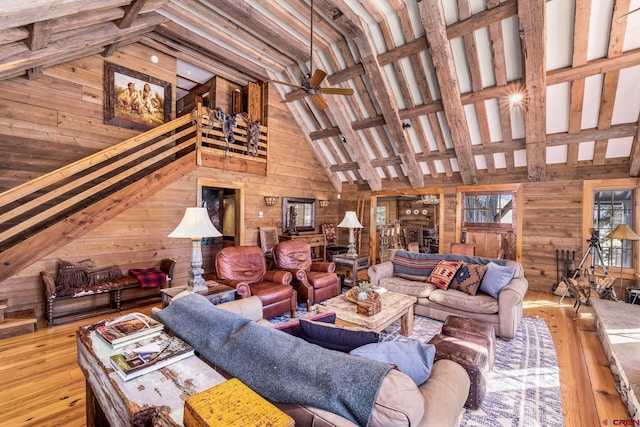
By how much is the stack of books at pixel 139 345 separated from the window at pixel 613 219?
6.57 metres

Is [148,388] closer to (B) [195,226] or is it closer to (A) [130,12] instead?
(B) [195,226]

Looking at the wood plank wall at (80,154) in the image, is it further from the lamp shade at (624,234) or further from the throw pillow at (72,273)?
the lamp shade at (624,234)

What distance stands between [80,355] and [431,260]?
425 centimetres

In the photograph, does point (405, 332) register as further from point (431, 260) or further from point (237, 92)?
point (237, 92)

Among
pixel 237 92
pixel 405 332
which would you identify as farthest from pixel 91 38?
pixel 405 332

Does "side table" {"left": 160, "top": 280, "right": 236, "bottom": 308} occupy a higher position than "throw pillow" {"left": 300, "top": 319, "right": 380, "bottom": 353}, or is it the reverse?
"throw pillow" {"left": 300, "top": 319, "right": 380, "bottom": 353}

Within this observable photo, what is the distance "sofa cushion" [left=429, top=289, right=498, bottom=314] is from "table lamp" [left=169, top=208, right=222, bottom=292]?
2.94m

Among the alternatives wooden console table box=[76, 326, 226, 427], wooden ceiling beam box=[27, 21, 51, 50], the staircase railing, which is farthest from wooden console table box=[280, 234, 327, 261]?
wooden console table box=[76, 326, 226, 427]

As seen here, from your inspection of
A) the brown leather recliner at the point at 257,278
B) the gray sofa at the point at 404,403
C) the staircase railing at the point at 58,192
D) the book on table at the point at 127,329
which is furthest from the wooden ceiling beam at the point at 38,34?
the gray sofa at the point at 404,403

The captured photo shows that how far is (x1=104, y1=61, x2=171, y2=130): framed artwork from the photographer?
16.5ft

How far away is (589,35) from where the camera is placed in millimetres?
3715

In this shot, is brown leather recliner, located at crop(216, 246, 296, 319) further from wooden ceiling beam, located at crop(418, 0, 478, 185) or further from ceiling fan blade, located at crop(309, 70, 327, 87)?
wooden ceiling beam, located at crop(418, 0, 478, 185)

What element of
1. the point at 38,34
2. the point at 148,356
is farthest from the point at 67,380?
the point at 38,34

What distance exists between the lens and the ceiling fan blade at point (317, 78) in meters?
3.88
